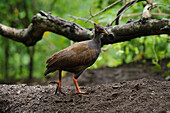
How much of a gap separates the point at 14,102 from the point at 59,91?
29.0 inches

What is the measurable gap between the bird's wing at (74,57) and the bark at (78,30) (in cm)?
48

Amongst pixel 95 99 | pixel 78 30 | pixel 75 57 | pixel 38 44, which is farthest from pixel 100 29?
pixel 38 44

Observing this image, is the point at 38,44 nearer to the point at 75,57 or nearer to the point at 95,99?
the point at 75,57

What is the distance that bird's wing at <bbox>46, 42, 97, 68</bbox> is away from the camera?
352 cm

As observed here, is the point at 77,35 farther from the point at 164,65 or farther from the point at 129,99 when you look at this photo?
the point at 164,65

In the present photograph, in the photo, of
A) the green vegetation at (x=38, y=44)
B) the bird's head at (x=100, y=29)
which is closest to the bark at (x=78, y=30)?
the bird's head at (x=100, y=29)

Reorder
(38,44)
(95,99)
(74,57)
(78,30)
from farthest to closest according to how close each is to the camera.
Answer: (38,44) → (78,30) → (74,57) → (95,99)

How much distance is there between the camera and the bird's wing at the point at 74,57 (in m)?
3.52

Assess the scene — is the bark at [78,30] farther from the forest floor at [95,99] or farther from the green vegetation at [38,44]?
the green vegetation at [38,44]

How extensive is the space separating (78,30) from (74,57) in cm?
72

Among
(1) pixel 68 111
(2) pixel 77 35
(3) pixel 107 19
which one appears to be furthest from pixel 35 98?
(3) pixel 107 19

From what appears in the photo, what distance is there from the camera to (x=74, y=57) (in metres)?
3.55

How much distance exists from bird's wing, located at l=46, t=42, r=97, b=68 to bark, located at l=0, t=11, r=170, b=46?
477mm

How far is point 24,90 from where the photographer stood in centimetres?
414
